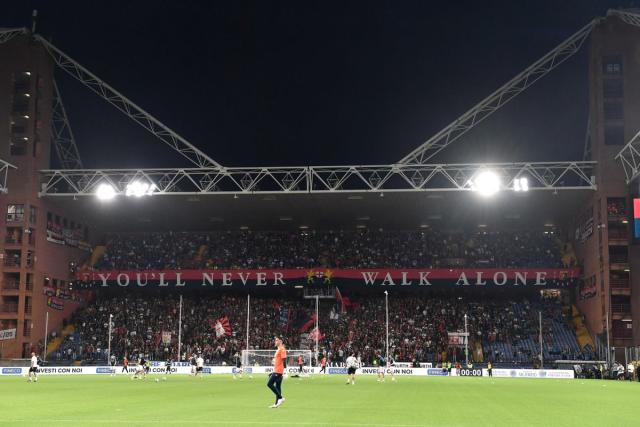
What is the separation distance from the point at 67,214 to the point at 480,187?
40.9 m

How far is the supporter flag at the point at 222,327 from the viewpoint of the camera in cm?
7075

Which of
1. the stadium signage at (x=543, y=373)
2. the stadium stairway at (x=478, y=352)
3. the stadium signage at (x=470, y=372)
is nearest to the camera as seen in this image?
the stadium signage at (x=543, y=373)

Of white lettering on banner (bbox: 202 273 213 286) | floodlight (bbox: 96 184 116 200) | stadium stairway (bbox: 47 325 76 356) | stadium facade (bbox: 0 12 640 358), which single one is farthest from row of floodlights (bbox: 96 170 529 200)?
stadium stairway (bbox: 47 325 76 356)

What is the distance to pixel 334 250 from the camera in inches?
3238

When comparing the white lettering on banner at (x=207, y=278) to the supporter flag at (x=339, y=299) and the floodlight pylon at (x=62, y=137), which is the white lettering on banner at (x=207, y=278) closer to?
the supporter flag at (x=339, y=299)

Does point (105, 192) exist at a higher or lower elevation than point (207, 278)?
higher

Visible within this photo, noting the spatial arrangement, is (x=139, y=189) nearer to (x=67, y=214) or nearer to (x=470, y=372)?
(x=67, y=214)

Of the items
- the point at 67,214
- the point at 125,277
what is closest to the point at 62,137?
the point at 67,214

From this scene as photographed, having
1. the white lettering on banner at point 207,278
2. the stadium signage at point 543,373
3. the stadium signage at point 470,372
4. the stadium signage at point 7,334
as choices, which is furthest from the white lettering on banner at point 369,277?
the stadium signage at point 7,334

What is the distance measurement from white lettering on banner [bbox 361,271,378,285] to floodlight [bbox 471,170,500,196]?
56.0 ft

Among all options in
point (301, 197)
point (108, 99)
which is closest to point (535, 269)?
point (301, 197)

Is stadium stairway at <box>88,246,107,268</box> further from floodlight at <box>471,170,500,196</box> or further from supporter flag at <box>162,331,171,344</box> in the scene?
floodlight at <box>471,170,500,196</box>

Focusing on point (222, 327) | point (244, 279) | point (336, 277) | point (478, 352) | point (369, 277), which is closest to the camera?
point (478, 352)

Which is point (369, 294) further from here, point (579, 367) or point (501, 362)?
point (579, 367)
